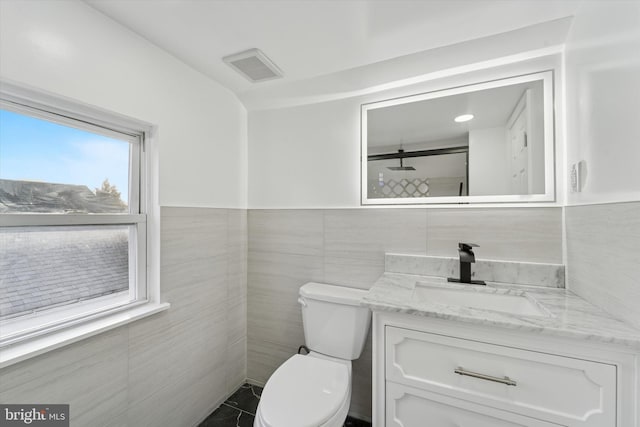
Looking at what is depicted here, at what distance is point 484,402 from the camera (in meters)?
0.95

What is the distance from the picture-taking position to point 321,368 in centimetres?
142

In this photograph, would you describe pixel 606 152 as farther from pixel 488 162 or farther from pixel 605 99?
pixel 488 162

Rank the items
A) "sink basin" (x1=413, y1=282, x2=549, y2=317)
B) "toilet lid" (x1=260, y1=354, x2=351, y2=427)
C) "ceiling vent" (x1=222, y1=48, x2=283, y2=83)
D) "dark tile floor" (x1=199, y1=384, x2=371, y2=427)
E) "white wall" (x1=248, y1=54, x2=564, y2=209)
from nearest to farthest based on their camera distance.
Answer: "toilet lid" (x1=260, y1=354, x2=351, y2=427)
"sink basin" (x1=413, y1=282, x2=549, y2=317)
"ceiling vent" (x1=222, y1=48, x2=283, y2=83)
"dark tile floor" (x1=199, y1=384, x2=371, y2=427)
"white wall" (x1=248, y1=54, x2=564, y2=209)

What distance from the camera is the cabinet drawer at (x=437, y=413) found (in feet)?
3.06

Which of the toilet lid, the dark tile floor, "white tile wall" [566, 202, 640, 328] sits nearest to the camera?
"white tile wall" [566, 202, 640, 328]

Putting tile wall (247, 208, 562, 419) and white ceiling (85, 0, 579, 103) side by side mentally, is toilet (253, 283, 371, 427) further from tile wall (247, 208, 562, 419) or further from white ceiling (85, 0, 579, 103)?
white ceiling (85, 0, 579, 103)

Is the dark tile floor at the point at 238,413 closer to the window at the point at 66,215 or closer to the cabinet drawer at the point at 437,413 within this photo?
the cabinet drawer at the point at 437,413

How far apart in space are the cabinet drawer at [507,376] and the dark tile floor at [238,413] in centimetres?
93

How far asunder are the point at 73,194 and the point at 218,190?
75 centimetres

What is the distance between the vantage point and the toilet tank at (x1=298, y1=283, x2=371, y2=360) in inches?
A: 59.3

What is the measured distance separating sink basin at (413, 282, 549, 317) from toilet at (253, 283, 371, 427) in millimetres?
356

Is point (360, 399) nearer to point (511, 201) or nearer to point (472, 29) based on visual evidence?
point (511, 201)

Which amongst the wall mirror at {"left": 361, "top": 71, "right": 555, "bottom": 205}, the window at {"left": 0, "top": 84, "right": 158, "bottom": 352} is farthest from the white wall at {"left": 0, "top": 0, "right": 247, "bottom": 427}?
the wall mirror at {"left": 361, "top": 71, "right": 555, "bottom": 205}

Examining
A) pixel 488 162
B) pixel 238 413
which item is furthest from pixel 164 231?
pixel 488 162
